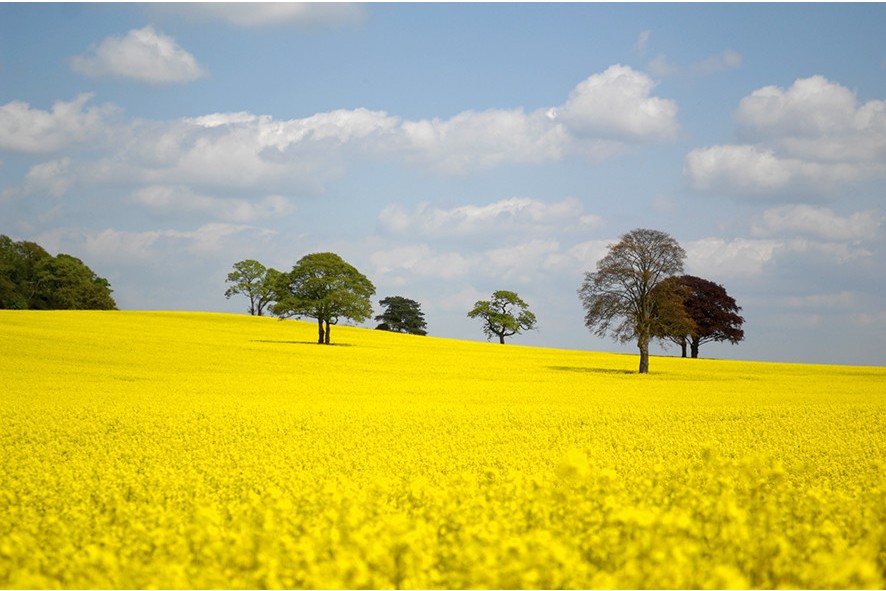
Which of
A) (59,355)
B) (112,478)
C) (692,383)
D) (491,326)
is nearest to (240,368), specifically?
(59,355)

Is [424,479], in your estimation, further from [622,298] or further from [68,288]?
[68,288]

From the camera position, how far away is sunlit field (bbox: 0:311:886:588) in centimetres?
578

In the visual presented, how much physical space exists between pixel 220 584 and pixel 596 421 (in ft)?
48.0

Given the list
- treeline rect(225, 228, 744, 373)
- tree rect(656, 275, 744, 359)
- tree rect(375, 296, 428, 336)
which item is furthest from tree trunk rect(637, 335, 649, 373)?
tree rect(375, 296, 428, 336)

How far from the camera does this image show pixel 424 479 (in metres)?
10.2

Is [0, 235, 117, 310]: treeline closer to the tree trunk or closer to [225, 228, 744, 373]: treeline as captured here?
[225, 228, 744, 373]: treeline

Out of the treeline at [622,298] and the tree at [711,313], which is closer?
the treeline at [622,298]

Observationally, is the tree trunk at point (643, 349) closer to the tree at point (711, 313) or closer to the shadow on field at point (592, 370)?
the shadow on field at point (592, 370)

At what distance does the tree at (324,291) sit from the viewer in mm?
51406

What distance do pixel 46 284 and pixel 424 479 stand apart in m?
84.9

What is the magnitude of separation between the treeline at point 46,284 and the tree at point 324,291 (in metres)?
39.5

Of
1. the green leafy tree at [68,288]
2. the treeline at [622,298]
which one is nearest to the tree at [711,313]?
the treeline at [622,298]

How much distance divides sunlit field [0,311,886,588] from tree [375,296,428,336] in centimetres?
6657

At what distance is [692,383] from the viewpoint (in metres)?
34.1
